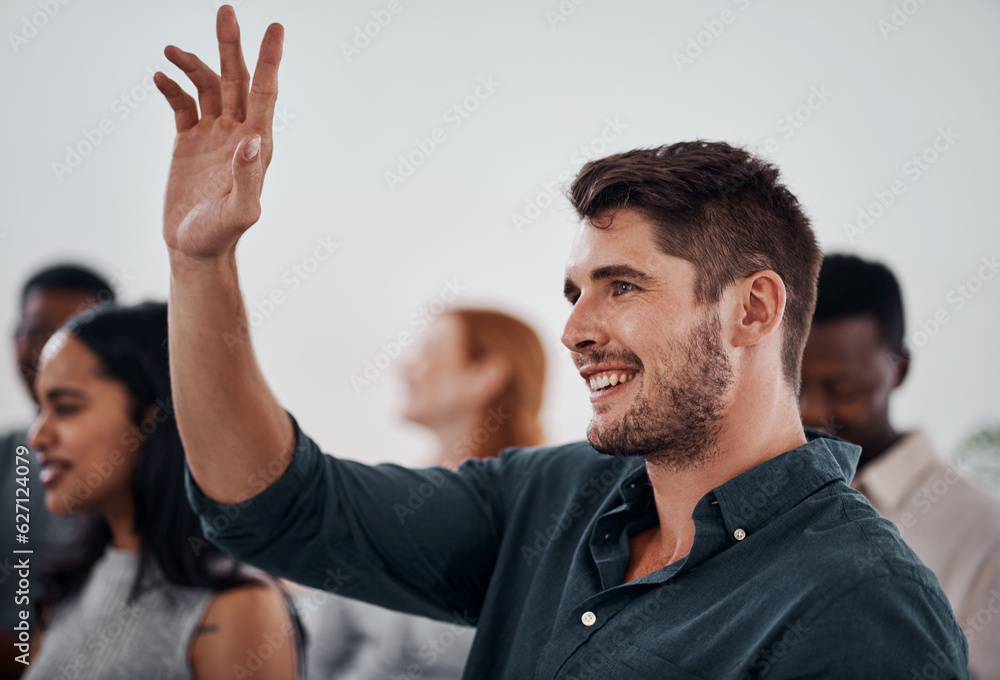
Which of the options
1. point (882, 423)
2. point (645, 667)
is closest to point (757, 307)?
point (645, 667)

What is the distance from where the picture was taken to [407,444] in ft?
10.6

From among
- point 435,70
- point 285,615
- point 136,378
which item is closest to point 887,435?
point 285,615

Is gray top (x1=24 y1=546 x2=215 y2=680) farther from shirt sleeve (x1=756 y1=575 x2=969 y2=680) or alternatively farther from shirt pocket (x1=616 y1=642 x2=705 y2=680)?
shirt sleeve (x1=756 y1=575 x2=969 y2=680)

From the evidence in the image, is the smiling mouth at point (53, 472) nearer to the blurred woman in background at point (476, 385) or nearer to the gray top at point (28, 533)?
the gray top at point (28, 533)

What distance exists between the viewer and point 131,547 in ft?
5.90

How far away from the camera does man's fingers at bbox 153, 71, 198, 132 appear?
1164mm

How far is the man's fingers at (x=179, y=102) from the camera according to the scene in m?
1.16

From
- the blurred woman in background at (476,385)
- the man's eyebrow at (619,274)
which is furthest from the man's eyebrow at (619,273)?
the blurred woman in background at (476,385)

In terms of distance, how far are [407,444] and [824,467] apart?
90.6 inches

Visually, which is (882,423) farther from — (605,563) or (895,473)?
(605,563)

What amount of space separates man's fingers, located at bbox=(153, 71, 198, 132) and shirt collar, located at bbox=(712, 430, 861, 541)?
91cm

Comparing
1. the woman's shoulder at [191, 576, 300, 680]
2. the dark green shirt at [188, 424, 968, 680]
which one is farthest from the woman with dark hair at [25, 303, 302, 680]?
the dark green shirt at [188, 424, 968, 680]

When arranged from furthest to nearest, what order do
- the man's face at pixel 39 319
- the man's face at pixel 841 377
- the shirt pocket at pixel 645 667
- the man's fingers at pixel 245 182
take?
1. the man's face at pixel 39 319
2. the man's face at pixel 841 377
3. the man's fingers at pixel 245 182
4. the shirt pocket at pixel 645 667

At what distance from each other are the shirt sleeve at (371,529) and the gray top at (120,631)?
491 millimetres
